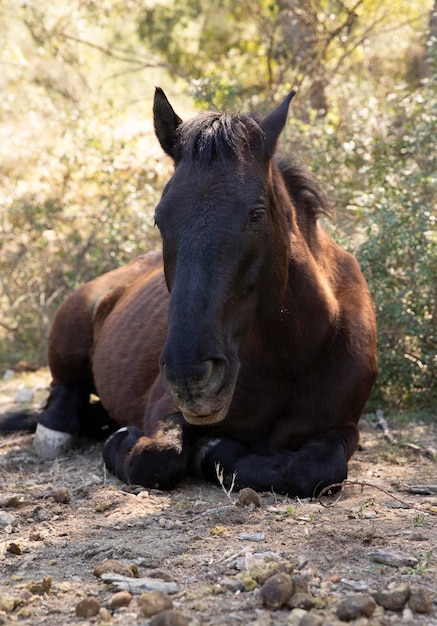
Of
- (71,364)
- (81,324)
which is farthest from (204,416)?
(81,324)

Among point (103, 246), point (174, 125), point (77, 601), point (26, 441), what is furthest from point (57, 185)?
point (77, 601)

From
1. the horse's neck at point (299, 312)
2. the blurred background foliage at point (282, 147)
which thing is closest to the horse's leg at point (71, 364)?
the blurred background foliage at point (282, 147)

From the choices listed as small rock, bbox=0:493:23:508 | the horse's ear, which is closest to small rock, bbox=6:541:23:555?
small rock, bbox=0:493:23:508

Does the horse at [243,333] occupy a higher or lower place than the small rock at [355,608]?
higher

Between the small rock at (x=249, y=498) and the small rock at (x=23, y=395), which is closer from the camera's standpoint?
the small rock at (x=249, y=498)

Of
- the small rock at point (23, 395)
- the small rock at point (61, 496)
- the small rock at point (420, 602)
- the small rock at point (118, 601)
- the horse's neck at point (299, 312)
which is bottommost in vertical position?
the small rock at point (420, 602)

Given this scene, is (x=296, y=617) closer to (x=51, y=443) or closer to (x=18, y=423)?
(x=51, y=443)

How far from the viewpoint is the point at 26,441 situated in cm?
614

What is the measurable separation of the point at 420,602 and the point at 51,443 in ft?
12.1

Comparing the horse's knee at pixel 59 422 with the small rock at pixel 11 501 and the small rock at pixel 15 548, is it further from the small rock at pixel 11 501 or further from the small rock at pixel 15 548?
the small rock at pixel 15 548

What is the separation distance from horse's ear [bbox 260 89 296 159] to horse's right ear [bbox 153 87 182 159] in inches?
19.0

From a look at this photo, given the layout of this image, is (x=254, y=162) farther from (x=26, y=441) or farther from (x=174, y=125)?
(x=26, y=441)

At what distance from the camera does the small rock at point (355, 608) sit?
260cm

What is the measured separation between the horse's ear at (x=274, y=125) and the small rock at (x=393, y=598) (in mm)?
2278
